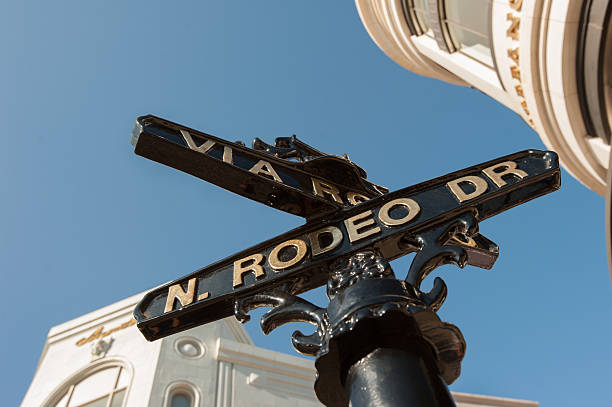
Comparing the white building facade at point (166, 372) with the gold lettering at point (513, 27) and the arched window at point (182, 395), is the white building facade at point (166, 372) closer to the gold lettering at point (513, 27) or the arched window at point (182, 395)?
the arched window at point (182, 395)

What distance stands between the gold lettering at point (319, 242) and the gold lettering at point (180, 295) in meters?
0.65

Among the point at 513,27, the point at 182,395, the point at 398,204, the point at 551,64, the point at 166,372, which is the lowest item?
the point at 398,204

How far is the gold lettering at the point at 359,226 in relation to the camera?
2.72 metres

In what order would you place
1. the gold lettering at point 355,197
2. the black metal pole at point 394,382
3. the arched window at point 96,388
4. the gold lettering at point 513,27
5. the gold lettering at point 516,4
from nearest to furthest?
the black metal pole at point 394,382
the gold lettering at point 355,197
the gold lettering at point 516,4
the gold lettering at point 513,27
the arched window at point 96,388

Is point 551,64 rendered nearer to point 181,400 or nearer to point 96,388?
point 181,400

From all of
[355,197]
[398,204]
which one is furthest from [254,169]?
[398,204]

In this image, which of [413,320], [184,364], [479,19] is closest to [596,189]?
[479,19]

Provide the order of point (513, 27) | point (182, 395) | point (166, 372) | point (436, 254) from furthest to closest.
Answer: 1. point (166, 372)
2. point (182, 395)
3. point (513, 27)
4. point (436, 254)

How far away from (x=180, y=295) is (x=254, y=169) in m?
0.88

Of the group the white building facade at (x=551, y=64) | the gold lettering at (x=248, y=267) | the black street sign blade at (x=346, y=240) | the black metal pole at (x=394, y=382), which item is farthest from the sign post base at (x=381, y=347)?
the white building facade at (x=551, y=64)

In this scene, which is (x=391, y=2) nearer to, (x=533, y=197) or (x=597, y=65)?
(x=597, y=65)

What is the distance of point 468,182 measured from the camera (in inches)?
115

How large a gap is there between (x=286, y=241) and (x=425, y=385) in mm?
1204

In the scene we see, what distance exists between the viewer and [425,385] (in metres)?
1.87
